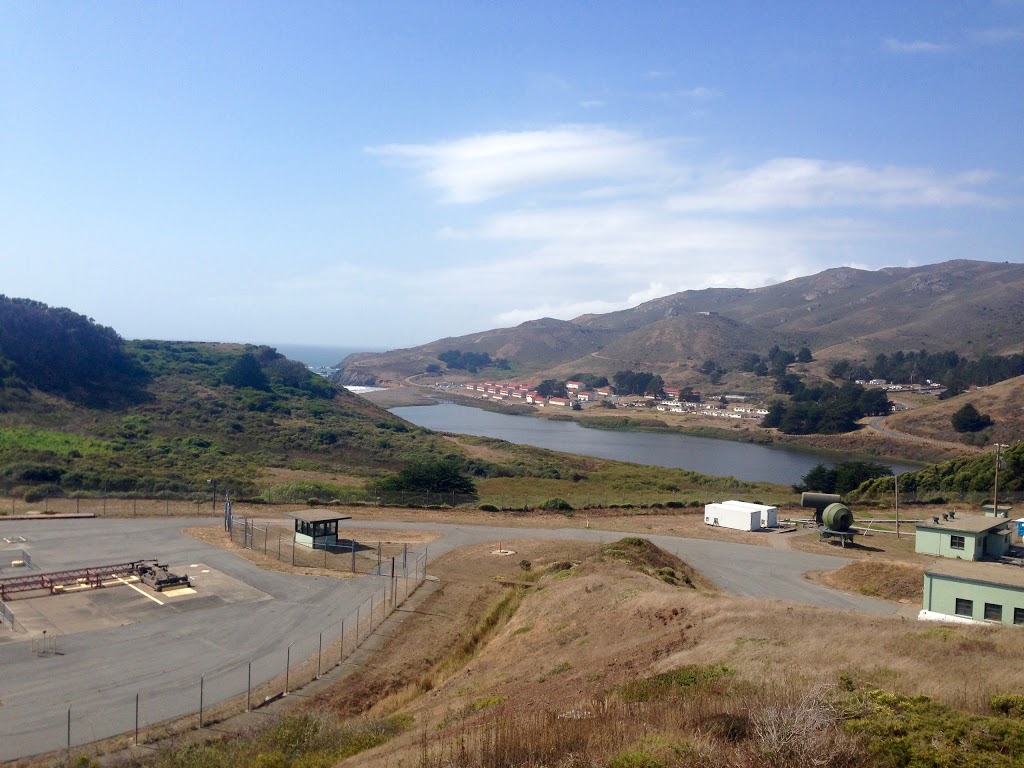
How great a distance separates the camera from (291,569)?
24.1 m

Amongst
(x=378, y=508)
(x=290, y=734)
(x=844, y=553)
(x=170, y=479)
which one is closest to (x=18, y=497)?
(x=170, y=479)

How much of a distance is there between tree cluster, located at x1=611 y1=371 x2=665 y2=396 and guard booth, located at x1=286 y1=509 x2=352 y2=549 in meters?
123

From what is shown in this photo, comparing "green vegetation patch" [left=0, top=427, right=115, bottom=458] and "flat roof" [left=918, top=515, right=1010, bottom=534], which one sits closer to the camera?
"flat roof" [left=918, top=515, right=1010, bottom=534]

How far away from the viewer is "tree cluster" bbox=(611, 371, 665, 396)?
487 feet

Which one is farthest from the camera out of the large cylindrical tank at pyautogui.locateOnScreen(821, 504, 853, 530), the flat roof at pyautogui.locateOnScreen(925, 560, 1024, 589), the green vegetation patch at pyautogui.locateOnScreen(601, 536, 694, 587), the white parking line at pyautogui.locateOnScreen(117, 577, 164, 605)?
the large cylindrical tank at pyautogui.locateOnScreen(821, 504, 853, 530)

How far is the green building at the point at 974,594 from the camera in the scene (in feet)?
58.5

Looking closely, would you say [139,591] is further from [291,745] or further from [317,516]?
[291,745]

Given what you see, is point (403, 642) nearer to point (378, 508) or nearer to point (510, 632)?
point (510, 632)

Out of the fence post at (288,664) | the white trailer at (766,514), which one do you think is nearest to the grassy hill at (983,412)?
the white trailer at (766,514)

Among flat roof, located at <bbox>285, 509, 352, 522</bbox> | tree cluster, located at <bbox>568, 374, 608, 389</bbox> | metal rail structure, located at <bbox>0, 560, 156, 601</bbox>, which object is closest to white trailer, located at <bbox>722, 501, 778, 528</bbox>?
flat roof, located at <bbox>285, 509, 352, 522</bbox>

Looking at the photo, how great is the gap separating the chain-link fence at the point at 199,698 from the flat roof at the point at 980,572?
1506cm

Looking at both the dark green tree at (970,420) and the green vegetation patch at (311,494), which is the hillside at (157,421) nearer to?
the green vegetation patch at (311,494)

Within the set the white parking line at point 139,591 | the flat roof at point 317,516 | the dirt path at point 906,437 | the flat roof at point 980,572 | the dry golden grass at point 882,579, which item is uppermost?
the dirt path at point 906,437

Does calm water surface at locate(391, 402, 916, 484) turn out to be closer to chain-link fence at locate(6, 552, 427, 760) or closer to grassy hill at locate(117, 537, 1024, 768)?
grassy hill at locate(117, 537, 1024, 768)
